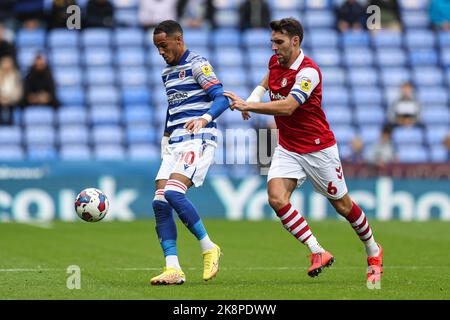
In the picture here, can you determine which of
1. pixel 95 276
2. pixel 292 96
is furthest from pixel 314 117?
pixel 95 276

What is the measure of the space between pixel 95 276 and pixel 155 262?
1908 mm

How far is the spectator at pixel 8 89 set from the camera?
2197cm

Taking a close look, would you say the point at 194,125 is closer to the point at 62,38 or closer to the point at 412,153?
the point at 412,153

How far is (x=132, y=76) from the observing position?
23938mm

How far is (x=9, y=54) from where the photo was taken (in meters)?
22.8

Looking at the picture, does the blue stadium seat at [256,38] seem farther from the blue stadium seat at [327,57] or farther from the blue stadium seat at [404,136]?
the blue stadium seat at [404,136]

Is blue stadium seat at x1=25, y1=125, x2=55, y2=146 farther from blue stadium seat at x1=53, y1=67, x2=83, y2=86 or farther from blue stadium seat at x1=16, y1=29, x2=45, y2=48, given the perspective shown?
blue stadium seat at x1=16, y1=29, x2=45, y2=48

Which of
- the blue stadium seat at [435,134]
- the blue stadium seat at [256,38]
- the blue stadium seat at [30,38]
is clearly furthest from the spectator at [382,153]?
the blue stadium seat at [30,38]

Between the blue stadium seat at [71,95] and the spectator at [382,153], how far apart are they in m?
6.38

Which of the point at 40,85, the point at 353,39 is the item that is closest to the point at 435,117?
the point at 353,39

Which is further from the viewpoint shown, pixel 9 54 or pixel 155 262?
pixel 9 54

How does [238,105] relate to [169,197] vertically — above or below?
above

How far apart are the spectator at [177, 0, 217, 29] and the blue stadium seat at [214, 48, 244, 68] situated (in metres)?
0.88
